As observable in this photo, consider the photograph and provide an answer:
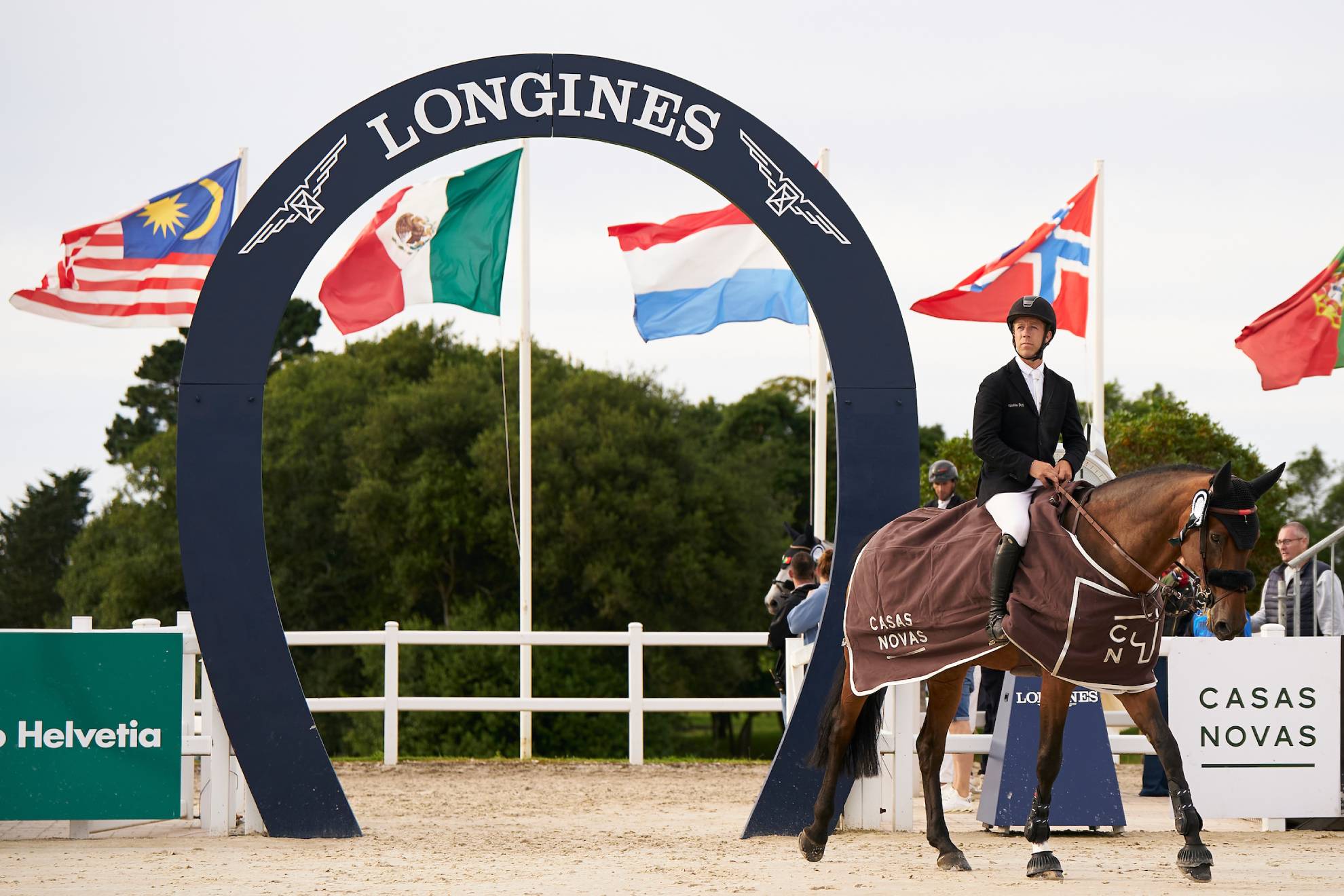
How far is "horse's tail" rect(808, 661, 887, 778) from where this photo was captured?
7430 millimetres

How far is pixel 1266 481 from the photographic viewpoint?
5.84m

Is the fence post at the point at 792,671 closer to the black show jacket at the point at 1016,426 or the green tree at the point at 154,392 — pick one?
the black show jacket at the point at 1016,426

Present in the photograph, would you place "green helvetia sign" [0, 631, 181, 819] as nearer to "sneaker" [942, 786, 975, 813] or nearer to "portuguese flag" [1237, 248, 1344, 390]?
"sneaker" [942, 786, 975, 813]

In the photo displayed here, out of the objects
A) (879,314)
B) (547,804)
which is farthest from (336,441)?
(879,314)

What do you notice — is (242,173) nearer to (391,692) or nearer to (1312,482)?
(391,692)

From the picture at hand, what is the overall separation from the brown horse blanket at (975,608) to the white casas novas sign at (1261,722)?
6.59ft

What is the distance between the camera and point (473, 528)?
89.6 feet

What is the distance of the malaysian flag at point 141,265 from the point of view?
44.4 ft

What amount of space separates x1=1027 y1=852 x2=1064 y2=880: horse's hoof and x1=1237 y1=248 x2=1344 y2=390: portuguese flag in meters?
8.02

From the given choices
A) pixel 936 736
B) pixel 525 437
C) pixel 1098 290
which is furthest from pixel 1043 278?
pixel 936 736

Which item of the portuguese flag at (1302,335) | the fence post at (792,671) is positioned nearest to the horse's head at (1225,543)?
the fence post at (792,671)

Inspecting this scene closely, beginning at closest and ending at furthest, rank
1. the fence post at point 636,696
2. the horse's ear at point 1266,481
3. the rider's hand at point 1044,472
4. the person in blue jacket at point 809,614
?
the horse's ear at point 1266,481 < the rider's hand at point 1044,472 < the person in blue jacket at point 809,614 < the fence post at point 636,696

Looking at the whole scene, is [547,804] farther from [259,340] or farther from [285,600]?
[285,600]

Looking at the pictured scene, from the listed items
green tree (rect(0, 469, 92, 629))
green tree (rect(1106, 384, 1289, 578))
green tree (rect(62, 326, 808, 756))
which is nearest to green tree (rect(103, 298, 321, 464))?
green tree (rect(0, 469, 92, 629))
